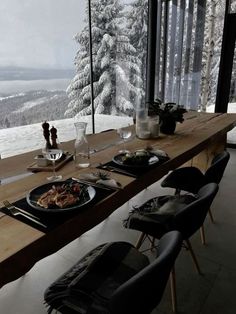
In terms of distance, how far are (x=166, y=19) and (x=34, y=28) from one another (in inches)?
98.6

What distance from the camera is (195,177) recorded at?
2459 millimetres

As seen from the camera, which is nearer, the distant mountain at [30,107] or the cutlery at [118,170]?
the cutlery at [118,170]

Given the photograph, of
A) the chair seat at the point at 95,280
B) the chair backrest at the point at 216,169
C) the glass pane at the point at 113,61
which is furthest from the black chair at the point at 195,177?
the glass pane at the point at 113,61

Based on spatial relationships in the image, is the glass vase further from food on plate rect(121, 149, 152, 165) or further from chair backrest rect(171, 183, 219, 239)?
chair backrest rect(171, 183, 219, 239)

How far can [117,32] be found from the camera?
4594 millimetres

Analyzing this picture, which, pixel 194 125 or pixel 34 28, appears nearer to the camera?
pixel 194 125

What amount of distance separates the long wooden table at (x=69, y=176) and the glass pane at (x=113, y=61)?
73.1 inches

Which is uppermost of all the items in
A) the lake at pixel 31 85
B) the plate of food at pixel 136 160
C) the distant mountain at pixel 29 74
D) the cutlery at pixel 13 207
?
the distant mountain at pixel 29 74

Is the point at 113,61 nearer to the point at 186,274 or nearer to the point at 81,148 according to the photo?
the point at 81,148

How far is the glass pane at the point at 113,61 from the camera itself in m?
4.32

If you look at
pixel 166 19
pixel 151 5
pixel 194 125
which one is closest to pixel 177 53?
pixel 166 19

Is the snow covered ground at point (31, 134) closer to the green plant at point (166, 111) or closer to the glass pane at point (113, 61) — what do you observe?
the glass pane at point (113, 61)

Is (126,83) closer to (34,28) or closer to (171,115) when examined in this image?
(34,28)

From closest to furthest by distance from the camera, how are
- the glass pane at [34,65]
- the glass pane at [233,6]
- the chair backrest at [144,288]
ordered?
the chair backrest at [144,288] < the glass pane at [34,65] < the glass pane at [233,6]
